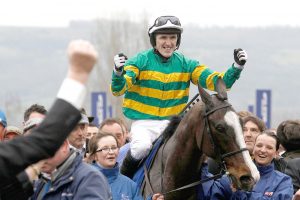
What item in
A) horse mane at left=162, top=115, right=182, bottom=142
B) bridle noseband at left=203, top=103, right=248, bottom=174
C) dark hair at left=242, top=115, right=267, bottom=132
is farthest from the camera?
dark hair at left=242, top=115, right=267, bottom=132

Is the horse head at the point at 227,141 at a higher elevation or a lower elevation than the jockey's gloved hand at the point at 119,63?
lower

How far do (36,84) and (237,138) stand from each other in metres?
129

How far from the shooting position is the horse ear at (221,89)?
837cm

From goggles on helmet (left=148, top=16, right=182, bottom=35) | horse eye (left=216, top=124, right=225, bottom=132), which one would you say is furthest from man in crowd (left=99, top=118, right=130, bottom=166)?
horse eye (left=216, top=124, right=225, bottom=132)

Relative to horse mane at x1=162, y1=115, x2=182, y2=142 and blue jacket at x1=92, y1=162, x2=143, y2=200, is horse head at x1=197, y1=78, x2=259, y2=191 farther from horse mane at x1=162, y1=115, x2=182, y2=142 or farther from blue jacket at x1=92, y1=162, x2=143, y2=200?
blue jacket at x1=92, y1=162, x2=143, y2=200

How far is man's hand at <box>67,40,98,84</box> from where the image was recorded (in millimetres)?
4098

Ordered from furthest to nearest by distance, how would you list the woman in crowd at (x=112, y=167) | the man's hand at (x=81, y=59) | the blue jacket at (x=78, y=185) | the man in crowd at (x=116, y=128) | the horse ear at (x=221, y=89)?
1. the man in crowd at (x=116, y=128)
2. the horse ear at (x=221, y=89)
3. the woman in crowd at (x=112, y=167)
4. the blue jacket at (x=78, y=185)
5. the man's hand at (x=81, y=59)

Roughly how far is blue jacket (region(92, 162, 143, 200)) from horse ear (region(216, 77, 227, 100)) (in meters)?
1.04

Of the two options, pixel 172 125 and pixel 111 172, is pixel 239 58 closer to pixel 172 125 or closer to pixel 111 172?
pixel 172 125

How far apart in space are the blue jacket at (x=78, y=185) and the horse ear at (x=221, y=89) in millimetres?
2807

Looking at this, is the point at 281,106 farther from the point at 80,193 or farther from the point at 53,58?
the point at 80,193

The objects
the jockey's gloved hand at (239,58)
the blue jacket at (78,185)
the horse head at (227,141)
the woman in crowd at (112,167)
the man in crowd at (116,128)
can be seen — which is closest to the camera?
the blue jacket at (78,185)

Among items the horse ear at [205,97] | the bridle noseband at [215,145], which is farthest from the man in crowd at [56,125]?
the horse ear at [205,97]

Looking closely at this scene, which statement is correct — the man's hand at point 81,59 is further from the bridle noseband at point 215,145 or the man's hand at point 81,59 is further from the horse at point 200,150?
the bridle noseband at point 215,145
